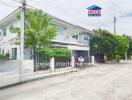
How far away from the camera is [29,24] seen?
22750 mm

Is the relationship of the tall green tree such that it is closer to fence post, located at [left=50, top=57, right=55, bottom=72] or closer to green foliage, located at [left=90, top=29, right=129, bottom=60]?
fence post, located at [left=50, top=57, right=55, bottom=72]

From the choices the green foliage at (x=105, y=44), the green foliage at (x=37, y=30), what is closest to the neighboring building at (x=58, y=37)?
the green foliage at (x=105, y=44)

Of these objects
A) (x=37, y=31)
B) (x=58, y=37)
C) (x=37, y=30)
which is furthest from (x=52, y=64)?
(x=58, y=37)

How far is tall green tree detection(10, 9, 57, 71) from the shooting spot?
21.3 meters

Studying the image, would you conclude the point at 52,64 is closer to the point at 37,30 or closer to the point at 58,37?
the point at 37,30

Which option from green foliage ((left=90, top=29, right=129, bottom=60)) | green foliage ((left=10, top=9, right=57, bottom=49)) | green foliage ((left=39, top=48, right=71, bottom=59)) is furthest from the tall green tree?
green foliage ((left=90, top=29, right=129, bottom=60))

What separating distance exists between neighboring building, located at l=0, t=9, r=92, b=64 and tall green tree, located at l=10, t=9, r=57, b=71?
187 inches

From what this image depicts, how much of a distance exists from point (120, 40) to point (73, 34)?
919cm

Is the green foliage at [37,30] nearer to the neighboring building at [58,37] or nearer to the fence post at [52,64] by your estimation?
the fence post at [52,64]

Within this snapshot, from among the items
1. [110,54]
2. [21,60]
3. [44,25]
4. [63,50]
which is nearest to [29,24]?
[44,25]

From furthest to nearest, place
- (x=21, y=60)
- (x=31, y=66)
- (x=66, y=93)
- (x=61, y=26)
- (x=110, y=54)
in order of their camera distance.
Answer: (x=110, y=54)
(x=61, y=26)
(x=31, y=66)
(x=21, y=60)
(x=66, y=93)

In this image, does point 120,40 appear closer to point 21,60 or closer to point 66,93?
point 21,60

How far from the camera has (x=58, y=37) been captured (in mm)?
32250
